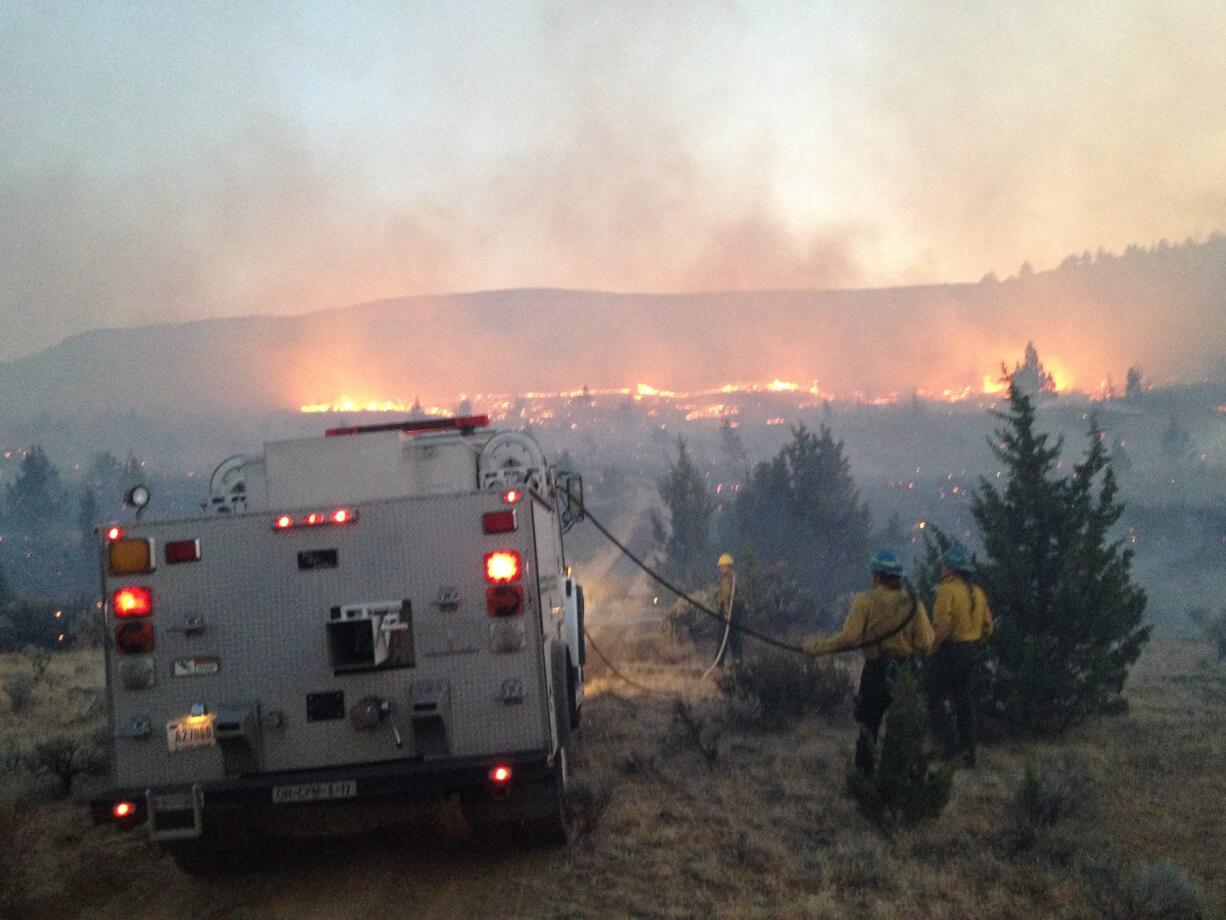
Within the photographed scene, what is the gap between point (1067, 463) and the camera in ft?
201

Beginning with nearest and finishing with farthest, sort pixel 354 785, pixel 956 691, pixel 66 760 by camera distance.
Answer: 1. pixel 354 785
2. pixel 956 691
3. pixel 66 760

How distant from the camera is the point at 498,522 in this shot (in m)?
6.61

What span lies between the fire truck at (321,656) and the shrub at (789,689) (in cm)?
482

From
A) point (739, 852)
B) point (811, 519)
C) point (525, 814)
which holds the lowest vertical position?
point (739, 852)

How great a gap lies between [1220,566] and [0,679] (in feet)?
98.9

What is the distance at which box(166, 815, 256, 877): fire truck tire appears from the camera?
6.87 m

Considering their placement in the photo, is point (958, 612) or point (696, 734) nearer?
point (958, 612)

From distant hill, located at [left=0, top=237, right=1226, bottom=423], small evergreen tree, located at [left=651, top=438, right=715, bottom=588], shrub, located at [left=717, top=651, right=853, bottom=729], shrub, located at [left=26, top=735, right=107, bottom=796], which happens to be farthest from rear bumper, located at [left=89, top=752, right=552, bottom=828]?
distant hill, located at [left=0, top=237, right=1226, bottom=423]

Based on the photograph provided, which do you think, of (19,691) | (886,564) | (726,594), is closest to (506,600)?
(886,564)

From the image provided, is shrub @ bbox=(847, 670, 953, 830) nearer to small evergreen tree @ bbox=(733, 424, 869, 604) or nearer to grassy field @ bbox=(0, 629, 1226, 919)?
grassy field @ bbox=(0, 629, 1226, 919)

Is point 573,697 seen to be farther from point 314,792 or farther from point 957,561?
point 957,561

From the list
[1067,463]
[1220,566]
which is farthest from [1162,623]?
[1067,463]

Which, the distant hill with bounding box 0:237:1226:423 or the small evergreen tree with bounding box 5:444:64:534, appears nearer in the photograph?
the small evergreen tree with bounding box 5:444:64:534

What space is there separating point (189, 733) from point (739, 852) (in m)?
3.40
